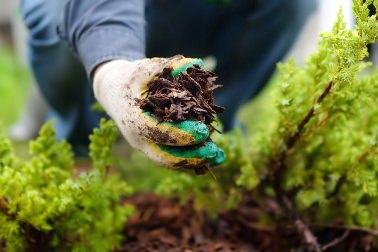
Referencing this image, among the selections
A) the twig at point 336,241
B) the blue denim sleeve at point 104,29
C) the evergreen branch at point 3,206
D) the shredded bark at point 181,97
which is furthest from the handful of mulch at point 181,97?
the twig at point 336,241

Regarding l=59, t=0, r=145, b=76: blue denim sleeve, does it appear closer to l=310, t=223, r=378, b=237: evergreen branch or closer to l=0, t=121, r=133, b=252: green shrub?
l=0, t=121, r=133, b=252: green shrub

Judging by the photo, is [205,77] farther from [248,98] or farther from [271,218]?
[248,98]

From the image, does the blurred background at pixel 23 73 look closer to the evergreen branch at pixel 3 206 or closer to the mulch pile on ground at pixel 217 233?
the evergreen branch at pixel 3 206

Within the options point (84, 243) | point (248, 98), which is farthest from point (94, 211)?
point (248, 98)

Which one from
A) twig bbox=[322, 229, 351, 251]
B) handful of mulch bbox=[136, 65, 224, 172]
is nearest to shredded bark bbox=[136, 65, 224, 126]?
handful of mulch bbox=[136, 65, 224, 172]

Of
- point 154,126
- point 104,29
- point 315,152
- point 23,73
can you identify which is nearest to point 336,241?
point 315,152

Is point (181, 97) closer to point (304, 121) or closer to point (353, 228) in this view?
point (304, 121)
